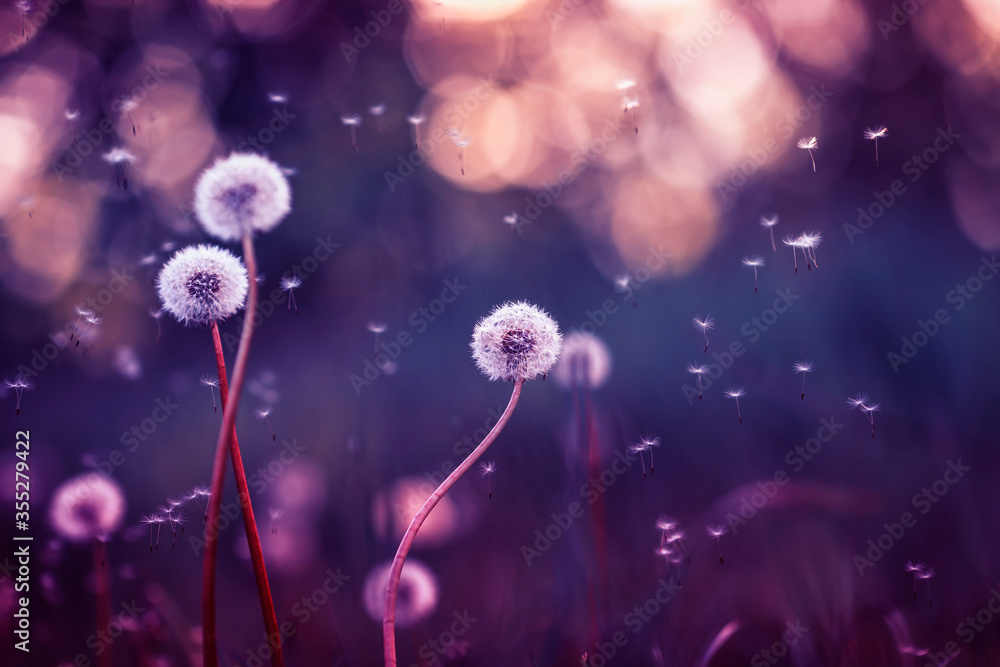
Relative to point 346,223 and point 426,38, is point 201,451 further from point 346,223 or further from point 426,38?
point 426,38

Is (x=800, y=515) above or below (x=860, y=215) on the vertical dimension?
below

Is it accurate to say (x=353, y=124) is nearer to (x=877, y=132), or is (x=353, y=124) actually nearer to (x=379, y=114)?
(x=379, y=114)

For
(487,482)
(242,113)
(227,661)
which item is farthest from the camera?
(242,113)

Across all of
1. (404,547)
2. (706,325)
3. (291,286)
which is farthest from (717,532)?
(291,286)

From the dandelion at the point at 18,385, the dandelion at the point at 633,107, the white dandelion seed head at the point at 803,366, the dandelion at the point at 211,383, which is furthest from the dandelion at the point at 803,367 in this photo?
the dandelion at the point at 18,385

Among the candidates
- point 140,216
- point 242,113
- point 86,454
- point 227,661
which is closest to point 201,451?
point 86,454

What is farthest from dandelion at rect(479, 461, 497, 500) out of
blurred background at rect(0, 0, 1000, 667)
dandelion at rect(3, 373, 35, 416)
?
dandelion at rect(3, 373, 35, 416)

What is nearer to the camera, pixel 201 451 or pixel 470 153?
pixel 201 451

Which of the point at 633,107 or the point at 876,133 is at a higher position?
the point at 876,133
